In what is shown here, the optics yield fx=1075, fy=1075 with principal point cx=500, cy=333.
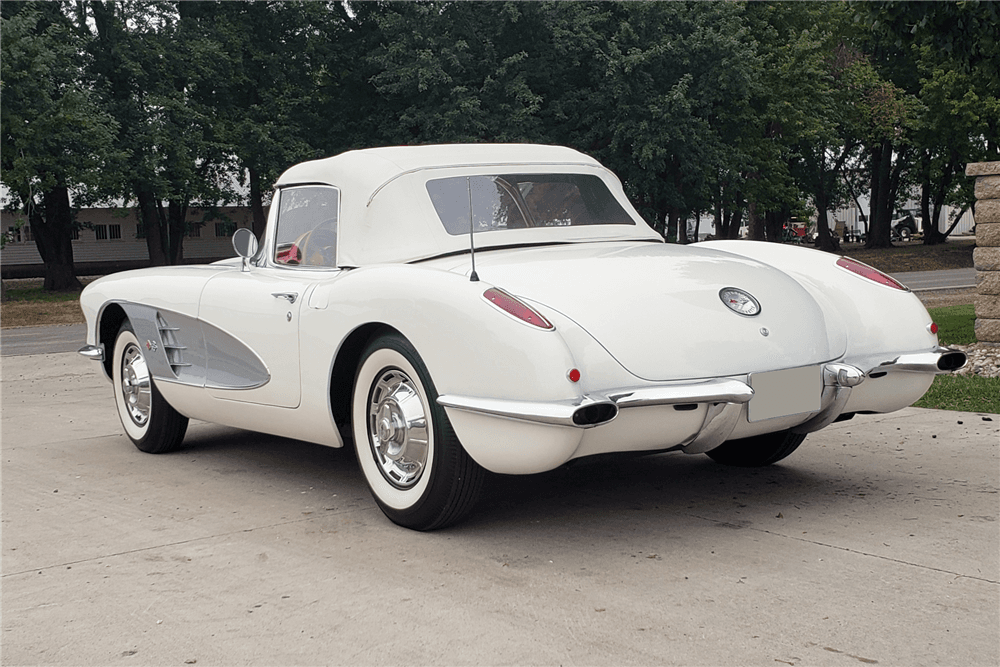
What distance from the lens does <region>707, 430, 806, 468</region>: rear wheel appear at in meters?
5.36

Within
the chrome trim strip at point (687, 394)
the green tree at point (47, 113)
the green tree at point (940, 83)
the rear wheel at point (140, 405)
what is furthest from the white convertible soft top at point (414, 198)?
the green tree at point (47, 113)

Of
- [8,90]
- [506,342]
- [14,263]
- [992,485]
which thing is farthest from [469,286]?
[14,263]

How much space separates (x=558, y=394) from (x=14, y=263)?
57.1 meters

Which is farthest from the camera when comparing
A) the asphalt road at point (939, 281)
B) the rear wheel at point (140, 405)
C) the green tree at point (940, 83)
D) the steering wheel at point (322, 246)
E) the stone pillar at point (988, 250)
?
the asphalt road at point (939, 281)

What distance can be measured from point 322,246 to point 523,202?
1019mm

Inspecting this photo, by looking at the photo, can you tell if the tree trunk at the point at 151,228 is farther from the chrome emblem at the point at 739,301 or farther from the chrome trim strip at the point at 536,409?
the chrome trim strip at the point at 536,409

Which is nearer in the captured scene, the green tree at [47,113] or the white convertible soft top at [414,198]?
the white convertible soft top at [414,198]

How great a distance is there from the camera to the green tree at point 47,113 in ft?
83.2

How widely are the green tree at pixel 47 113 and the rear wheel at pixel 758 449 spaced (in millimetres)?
23798

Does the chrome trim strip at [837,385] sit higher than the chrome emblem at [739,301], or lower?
lower

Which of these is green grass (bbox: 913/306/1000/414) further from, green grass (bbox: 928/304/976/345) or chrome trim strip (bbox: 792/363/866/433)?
chrome trim strip (bbox: 792/363/866/433)

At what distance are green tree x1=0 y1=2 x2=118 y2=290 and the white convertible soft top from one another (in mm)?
22742

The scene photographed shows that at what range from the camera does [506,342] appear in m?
3.87

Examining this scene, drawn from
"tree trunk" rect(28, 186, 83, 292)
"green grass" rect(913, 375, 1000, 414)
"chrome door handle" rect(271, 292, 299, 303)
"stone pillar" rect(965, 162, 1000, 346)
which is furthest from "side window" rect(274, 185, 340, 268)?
"tree trunk" rect(28, 186, 83, 292)
